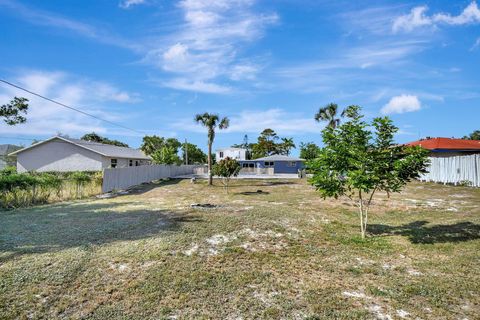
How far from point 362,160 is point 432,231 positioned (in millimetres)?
3510

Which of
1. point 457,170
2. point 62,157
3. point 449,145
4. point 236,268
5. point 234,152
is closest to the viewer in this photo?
point 236,268

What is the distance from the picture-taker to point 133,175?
80.0ft

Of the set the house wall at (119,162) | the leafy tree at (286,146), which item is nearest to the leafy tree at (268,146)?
the leafy tree at (286,146)

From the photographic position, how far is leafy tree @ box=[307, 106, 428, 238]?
7.53 m

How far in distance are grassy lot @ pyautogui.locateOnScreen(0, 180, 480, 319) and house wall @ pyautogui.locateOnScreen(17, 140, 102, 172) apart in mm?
20415

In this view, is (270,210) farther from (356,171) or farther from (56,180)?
(56,180)

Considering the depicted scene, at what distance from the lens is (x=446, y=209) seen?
1207 cm

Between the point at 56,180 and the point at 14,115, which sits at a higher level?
the point at 14,115

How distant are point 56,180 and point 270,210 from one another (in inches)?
468

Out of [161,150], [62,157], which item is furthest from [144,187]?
[161,150]

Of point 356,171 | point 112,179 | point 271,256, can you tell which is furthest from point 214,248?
point 112,179

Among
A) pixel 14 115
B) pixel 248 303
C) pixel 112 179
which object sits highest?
pixel 14 115

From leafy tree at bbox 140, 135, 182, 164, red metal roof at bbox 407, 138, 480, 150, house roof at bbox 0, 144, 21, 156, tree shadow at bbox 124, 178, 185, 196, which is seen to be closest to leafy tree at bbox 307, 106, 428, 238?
tree shadow at bbox 124, 178, 185, 196

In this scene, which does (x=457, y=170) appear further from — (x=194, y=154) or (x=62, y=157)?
(x=194, y=154)
